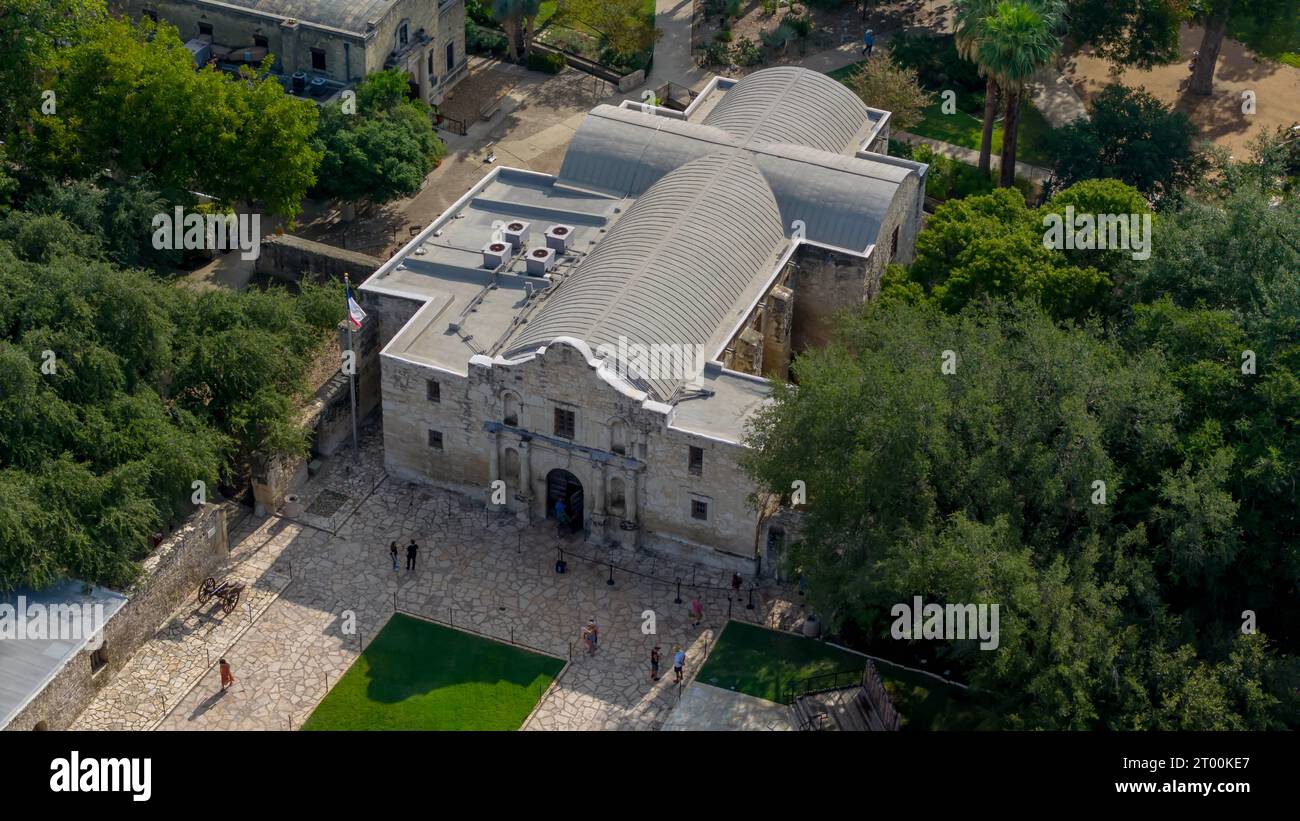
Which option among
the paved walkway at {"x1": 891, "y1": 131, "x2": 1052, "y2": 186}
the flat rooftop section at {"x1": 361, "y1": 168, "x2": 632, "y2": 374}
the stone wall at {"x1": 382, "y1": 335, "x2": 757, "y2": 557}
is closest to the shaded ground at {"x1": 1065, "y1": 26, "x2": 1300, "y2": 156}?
the paved walkway at {"x1": 891, "y1": 131, "x2": 1052, "y2": 186}

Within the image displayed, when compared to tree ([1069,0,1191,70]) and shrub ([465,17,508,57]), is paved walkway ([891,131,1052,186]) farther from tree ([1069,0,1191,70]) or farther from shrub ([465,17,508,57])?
shrub ([465,17,508,57])

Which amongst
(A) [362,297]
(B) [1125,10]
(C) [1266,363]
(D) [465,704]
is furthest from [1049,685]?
(B) [1125,10]

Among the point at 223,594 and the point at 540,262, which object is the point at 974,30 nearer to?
the point at 540,262

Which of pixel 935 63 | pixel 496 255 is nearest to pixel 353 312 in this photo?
pixel 496 255

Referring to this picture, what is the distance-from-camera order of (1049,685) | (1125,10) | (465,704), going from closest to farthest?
(1049,685), (465,704), (1125,10)

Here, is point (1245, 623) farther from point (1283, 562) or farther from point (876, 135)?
point (876, 135)

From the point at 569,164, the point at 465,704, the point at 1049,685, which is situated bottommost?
the point at 465,704

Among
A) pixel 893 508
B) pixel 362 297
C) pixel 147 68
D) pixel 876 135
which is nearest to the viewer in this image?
pixel 893 508

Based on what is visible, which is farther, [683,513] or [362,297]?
[362,297]
